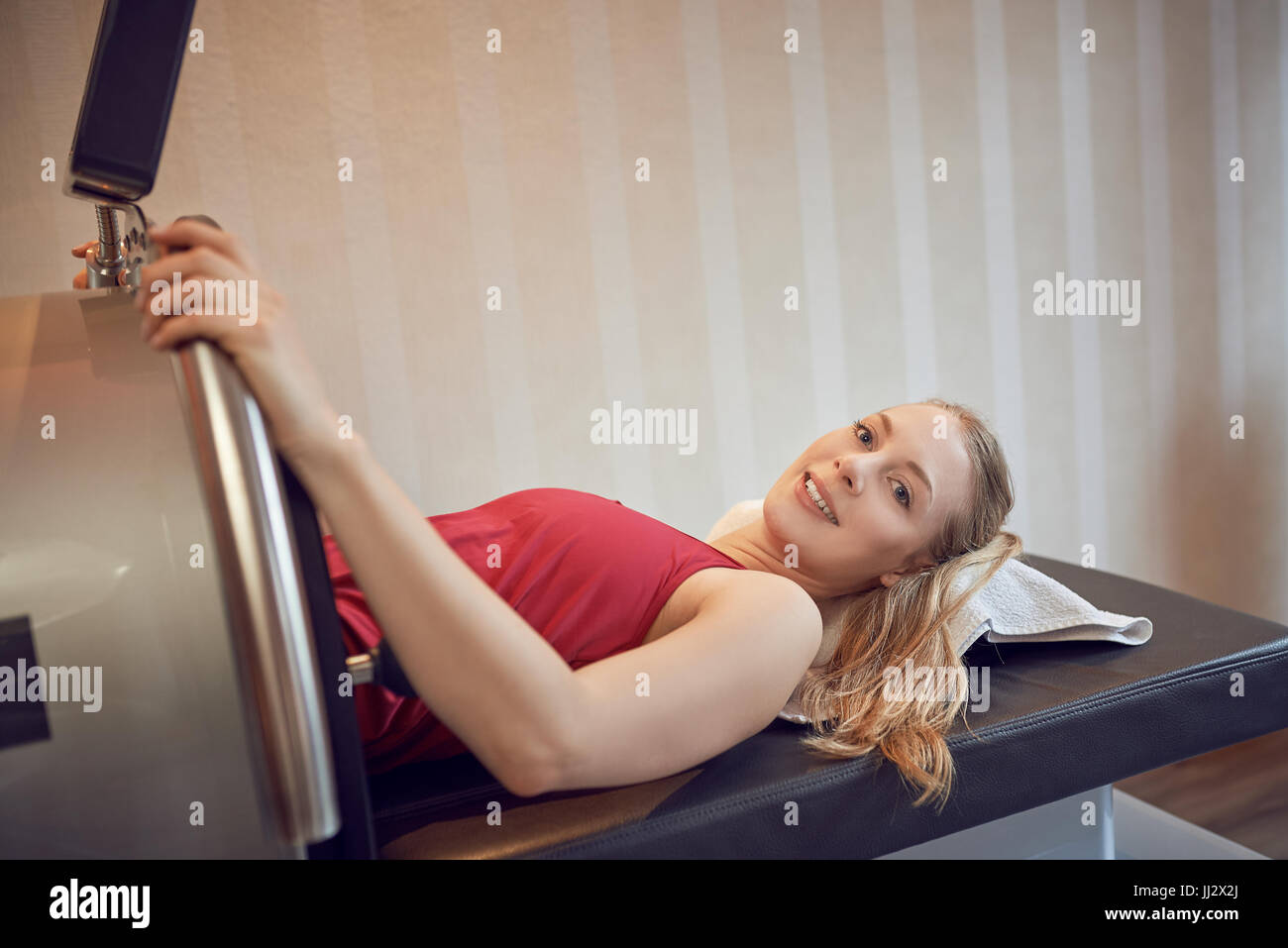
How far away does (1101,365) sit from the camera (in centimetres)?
253

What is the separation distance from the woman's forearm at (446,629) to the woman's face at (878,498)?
67 centimetres

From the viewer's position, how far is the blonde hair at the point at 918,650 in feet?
3.82

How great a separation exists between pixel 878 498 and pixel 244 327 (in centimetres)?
102

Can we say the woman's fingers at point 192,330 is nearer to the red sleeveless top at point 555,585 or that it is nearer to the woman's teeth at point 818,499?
the red sleeveless top at point 555,585

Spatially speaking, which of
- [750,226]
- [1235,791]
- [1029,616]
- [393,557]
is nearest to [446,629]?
[393,557]

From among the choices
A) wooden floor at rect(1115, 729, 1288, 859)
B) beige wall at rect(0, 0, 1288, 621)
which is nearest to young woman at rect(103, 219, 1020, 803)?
beige wall at rect(0, 0, 1288, 621)

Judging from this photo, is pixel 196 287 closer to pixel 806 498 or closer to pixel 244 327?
pixel 244 327

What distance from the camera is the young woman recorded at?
0.80 m

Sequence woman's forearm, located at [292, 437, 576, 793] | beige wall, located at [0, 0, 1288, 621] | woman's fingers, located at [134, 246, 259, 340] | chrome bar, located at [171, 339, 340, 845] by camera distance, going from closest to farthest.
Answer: chrome bar, located at [171, 339, 340, 845], woman's fingers, located at [134, 246, 259, 340], woman's forearm, located at [292, 437, 576, 793], beige wall, located at [0, 0, 1288, 621]

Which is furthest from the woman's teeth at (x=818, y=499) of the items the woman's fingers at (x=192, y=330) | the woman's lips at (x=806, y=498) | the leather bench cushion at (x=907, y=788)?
the woman's fingers at (x=192, y=330)

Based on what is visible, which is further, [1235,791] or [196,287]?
[1235,791]

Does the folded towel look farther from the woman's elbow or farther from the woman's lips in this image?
the woman's elbow

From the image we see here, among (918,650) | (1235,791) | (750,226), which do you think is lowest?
(1235,791)

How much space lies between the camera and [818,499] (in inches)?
59.1
